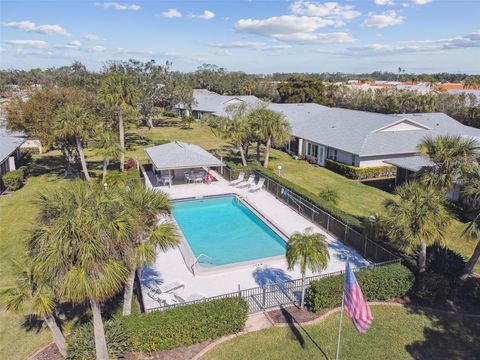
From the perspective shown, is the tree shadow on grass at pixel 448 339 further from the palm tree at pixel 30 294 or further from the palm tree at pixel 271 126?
the palm tree at pixel 271 126

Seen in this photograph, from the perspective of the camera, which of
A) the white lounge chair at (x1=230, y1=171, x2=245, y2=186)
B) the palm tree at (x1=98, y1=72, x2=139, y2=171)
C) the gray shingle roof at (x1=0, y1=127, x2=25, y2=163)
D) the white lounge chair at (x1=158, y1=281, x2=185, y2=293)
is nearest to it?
the white lounge chair at (x1=158, y1=281, x2=185, y2=293)

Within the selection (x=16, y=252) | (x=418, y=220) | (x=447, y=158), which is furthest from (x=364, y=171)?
(x=16, y=252)

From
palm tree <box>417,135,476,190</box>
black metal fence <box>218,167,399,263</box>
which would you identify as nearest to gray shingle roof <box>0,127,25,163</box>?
black metal fence <box>218,167,399,263</box>

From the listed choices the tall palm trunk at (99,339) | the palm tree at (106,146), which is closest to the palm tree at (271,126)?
the palm tree at (106,146)

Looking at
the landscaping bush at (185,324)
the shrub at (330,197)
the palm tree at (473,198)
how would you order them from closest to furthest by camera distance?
the landscaping bush at (185,324) < the palm tree at (473,198) < the shrub at (330,197)

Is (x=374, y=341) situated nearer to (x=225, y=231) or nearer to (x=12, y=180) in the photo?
(x=225, y=231)

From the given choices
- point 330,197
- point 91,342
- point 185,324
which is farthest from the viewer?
point 330,197

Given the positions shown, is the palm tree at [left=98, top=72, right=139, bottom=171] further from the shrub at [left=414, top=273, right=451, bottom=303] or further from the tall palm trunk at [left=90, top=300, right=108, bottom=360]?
the shrub at [left=414, top=273, right=451, bottom=303]
